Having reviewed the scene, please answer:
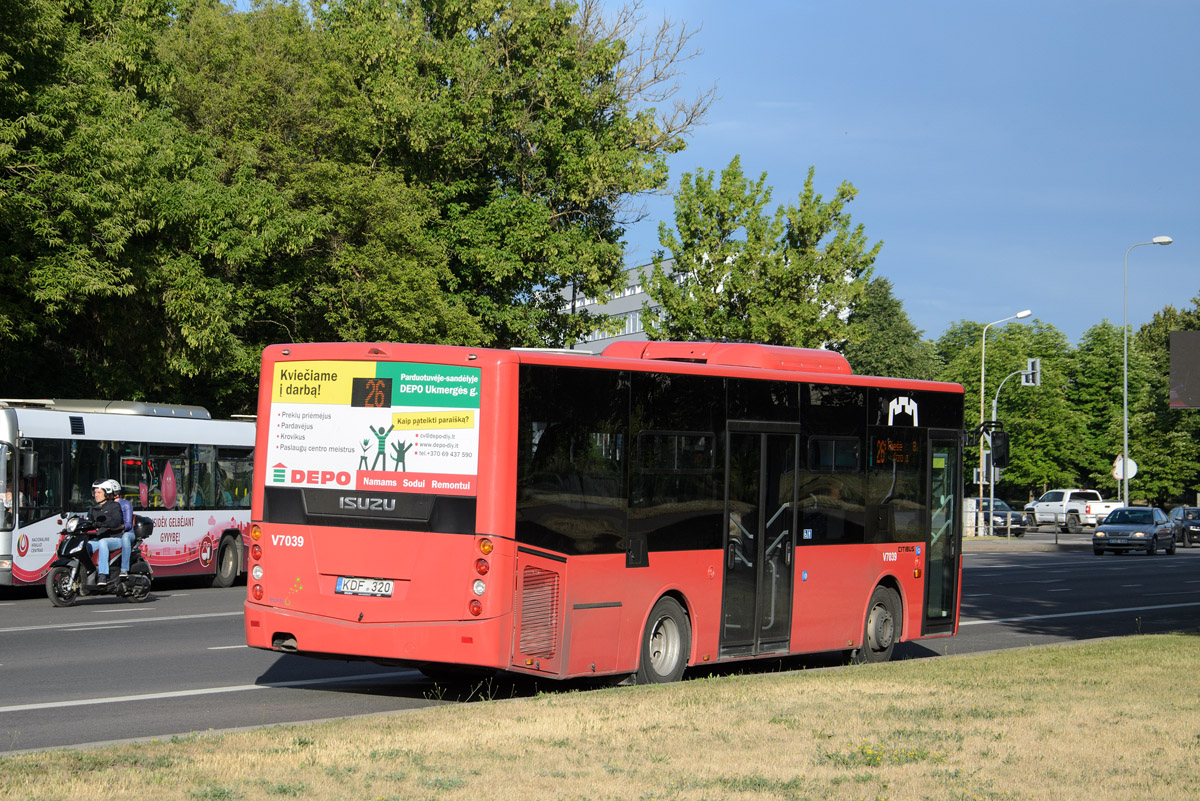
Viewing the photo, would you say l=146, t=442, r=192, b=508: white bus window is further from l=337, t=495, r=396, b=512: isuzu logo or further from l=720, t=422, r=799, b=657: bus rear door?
l=720, t=422, r=799, b=657: bus rear door

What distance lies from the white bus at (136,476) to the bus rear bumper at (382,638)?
10909 mm

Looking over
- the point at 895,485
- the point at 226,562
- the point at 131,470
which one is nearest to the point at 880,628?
the point at 895,485

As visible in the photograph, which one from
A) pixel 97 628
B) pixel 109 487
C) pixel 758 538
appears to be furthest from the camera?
pixel 109 487

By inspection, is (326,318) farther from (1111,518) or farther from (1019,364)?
(1019,364)

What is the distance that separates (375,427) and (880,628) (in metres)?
6.65

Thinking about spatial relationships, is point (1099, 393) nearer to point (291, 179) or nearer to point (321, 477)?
point (291, 179)

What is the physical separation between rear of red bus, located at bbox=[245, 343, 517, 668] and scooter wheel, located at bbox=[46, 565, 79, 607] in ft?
32.0

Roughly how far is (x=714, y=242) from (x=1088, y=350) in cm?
4538

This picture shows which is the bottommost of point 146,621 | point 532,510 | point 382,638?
point 146,621

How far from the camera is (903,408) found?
1559cm

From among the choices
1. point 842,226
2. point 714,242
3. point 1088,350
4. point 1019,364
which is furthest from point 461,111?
point 1088,350

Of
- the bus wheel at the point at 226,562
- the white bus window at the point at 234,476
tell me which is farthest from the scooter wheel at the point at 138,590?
the bus wheel at the point at 226,562

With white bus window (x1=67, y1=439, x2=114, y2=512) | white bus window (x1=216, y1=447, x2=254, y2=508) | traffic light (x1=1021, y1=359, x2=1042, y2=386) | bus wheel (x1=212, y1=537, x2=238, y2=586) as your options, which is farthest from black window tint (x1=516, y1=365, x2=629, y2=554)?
traffic light (x1=1021, y1=359, x2=1042, y2=386)

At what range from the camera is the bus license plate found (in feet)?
37.0
